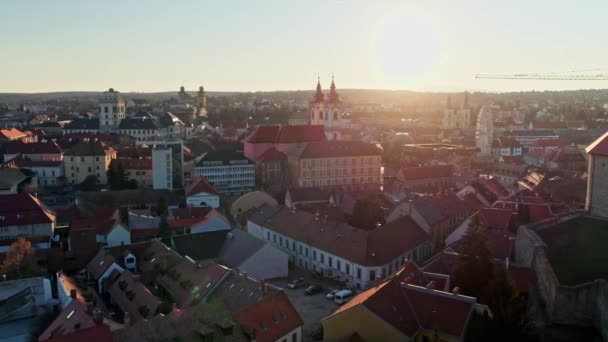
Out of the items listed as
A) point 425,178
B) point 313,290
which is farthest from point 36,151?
point 313,290

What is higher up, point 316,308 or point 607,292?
point 607,292

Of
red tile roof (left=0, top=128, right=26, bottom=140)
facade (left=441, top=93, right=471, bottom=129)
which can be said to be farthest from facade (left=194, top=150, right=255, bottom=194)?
facade (left=441, top=93, right=471, bottom=129)

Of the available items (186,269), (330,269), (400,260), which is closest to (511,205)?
(400,260)

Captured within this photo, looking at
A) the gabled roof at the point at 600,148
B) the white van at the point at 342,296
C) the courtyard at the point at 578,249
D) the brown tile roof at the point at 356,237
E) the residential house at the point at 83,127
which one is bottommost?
the white van at the point at 342,296

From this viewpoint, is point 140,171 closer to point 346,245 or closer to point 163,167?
point 163,167

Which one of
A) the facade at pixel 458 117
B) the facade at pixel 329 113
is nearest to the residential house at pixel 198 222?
the facade at pixel 329 113

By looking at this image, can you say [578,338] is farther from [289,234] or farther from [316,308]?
[289,234]

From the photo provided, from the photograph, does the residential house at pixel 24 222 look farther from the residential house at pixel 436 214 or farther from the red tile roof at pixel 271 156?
the red tile roof at pixel 271 156
